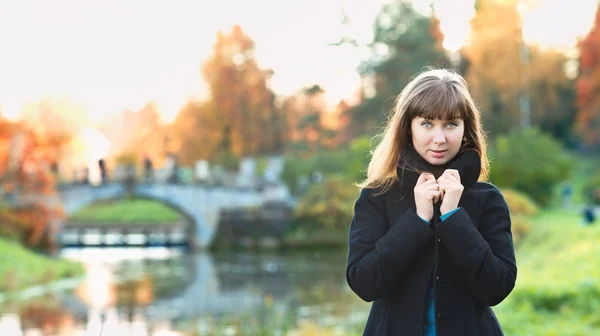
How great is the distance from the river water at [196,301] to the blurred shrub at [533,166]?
621cm

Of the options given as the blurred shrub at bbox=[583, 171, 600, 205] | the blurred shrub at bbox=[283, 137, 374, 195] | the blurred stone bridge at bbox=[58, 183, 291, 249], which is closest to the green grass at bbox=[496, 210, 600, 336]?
the blurred shrub at bbox=[583, 171, 600, 205]

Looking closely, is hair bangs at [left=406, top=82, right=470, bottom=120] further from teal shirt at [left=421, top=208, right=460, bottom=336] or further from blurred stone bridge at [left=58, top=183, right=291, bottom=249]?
blurred stone bridge at [left=58, top=183, right=291, bottom=249]

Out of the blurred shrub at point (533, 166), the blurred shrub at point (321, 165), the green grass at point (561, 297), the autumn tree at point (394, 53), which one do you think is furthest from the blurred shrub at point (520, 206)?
the autumn tree at point (394, 53)

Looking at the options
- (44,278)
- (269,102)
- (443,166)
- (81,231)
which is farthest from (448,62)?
(443,166)

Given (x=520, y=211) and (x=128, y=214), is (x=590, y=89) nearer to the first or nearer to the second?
(x=520, y=211)

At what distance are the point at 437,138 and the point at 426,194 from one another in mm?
170

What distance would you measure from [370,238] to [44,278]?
16.1 metres

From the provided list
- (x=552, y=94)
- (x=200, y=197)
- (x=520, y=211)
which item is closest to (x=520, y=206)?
(x=520, y=211)

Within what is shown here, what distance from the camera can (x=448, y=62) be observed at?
1341 inches

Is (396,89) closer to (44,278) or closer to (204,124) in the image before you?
(204,124)

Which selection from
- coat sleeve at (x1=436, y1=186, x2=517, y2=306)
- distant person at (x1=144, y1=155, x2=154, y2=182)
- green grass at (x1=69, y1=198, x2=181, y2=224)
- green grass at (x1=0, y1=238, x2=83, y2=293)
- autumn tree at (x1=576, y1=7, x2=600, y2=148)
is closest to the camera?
coat sleeve at (x1=436, y1=186, x2=517, y2=306)

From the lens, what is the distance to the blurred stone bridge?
28.3 m

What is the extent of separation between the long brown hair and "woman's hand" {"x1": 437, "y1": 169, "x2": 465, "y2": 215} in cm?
14

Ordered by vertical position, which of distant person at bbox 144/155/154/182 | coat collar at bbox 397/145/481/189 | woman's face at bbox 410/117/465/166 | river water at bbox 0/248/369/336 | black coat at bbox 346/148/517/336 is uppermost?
distant person at bbox 144/155/154/182
